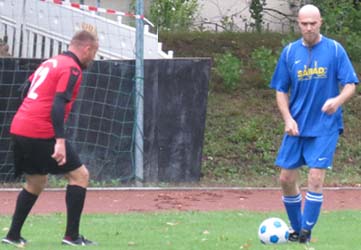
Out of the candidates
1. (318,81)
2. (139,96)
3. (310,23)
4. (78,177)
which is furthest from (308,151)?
(139,96)

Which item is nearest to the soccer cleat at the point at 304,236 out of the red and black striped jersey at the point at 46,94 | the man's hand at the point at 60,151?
the man's hand at the point at 60,151

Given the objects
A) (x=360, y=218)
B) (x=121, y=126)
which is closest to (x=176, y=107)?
(x=121, y=126)

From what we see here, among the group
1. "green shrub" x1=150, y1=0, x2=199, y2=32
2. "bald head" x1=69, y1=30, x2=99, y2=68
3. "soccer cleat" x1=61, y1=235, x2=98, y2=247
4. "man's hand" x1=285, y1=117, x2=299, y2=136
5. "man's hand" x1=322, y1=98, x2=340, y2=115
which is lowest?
"soccer cleat" x1=61, y1=235, x2=98, y2=247

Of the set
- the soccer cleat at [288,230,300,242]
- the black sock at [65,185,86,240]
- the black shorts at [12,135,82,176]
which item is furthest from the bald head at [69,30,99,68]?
the soccer cleat at [288,230,300,242]

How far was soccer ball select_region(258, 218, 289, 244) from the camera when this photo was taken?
29.6ft

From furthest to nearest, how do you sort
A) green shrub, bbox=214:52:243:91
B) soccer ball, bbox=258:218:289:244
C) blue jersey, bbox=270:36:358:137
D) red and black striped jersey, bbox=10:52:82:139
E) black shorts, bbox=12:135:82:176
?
green shrub, bbox=214:52:243:91, blue jersey, bbox=270:36:358:137, soccer ball, bbox=258:218:289:244, black shorts, bbox=12:135:82:176, red and black striped jersey, bbox=10:52:82:139

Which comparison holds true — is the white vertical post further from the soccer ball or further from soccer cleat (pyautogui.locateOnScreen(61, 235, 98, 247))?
the soccer ball

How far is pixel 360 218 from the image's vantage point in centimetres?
1159

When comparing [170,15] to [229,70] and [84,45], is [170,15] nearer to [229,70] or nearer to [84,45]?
[229,70]

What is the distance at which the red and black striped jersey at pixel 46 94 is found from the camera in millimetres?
8797

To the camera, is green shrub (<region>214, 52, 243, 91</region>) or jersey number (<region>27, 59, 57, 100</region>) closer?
jersey number (<region>27, 59, 57, 100</region>)

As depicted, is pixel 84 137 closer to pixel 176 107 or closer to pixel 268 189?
pixel 176 107

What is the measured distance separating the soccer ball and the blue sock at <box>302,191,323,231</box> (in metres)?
0.19

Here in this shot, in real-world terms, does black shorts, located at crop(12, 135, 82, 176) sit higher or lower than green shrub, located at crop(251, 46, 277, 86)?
lower
